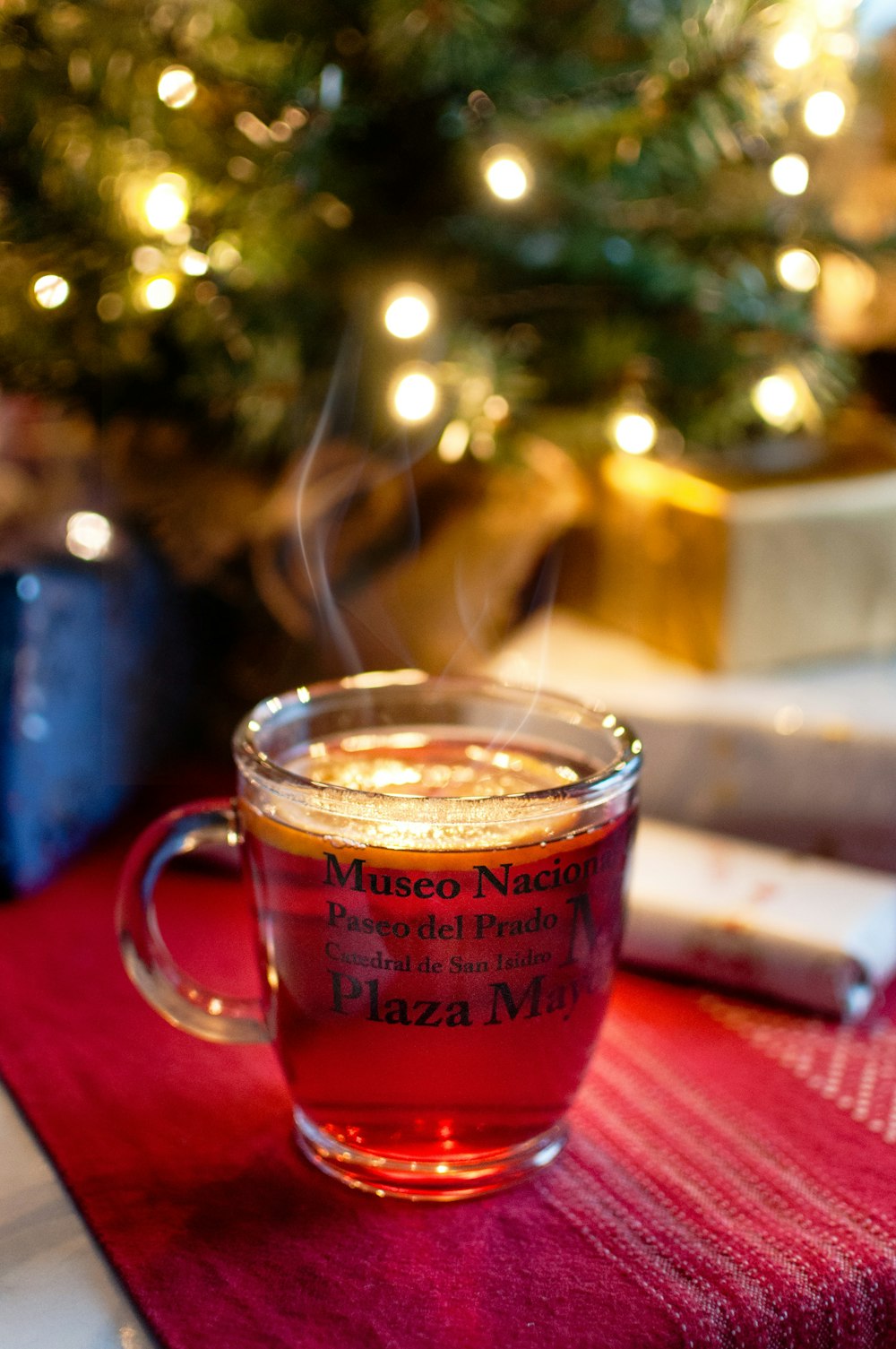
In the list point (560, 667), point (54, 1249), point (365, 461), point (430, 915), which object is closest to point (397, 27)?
point (365, 461)

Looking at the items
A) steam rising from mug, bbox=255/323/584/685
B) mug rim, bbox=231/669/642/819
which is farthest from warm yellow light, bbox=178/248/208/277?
mug rim, bbox=231/669/642/819

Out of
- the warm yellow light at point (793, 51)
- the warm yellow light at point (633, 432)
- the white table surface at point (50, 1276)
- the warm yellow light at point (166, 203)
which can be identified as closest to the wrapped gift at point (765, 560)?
the warm yellow light at point (633, 432)

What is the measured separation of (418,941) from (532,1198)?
0.40 ft

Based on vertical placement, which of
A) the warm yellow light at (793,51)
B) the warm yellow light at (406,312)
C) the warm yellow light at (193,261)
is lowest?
the warm yellow light at (406,312)

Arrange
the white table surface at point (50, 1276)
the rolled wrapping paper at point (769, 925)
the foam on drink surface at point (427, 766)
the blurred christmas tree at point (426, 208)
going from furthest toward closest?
the blurred christmas tree at point (426, 208) < the rolled wrapping paper at point (769, 925) < the foam on drink surface at point (427, 766) < the white table surface at point (50, 1276)

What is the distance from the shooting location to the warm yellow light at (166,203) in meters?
0.76

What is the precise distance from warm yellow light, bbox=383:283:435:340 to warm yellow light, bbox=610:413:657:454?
0.61 ft

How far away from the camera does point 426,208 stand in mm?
891

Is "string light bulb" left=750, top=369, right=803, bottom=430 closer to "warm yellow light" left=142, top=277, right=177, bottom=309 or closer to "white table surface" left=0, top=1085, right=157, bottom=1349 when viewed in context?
"warm yellow light" left=142, top=277, right=177, bottom=309

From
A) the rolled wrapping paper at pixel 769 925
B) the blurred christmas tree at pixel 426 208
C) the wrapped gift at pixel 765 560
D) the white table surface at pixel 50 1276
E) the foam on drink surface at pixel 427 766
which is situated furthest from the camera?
the wrapped gift at pixel 765 560

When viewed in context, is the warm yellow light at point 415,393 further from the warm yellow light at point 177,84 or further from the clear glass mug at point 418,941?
the clear glass mug at point 418,941

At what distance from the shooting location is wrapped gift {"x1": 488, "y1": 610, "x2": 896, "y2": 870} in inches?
30.7

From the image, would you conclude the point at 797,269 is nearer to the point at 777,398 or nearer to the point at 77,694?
the point at 777,398

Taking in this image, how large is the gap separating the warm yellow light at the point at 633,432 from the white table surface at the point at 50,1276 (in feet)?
2.13
